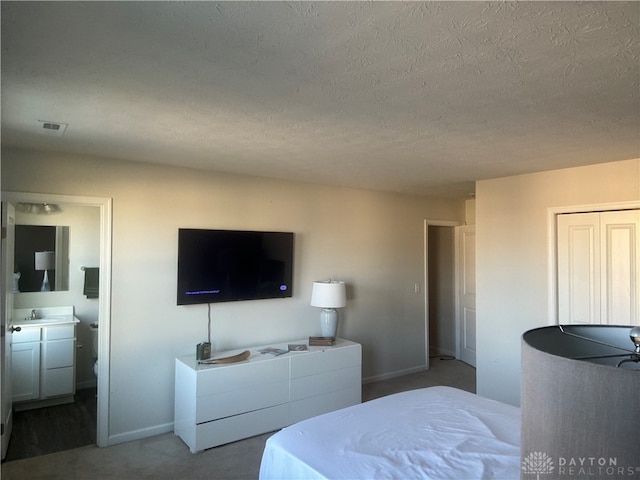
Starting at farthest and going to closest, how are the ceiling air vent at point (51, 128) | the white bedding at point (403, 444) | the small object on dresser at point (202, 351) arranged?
the small object on dresser at point (202, 351) → the ceiling air vent at point (51, 128) → the white bedding at point (403, 444)

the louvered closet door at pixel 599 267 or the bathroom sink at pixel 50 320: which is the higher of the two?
the louvered closet door at pixel 599 267

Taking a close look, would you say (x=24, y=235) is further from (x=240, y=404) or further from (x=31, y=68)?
(x=31, y=68)

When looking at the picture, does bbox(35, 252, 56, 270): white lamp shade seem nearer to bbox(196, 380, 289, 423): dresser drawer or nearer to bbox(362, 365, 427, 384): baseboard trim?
bbox(196, 380, 289, 423): dresser drawer

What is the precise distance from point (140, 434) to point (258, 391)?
1020 mm

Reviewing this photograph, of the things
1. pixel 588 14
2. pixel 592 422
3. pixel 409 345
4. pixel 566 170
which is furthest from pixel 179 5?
pixel 409 345

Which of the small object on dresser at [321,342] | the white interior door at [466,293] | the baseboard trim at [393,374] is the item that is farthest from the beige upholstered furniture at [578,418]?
the white interior door at [466,293]

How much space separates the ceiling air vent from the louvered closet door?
12.6 feet

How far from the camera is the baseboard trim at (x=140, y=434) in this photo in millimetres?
3422

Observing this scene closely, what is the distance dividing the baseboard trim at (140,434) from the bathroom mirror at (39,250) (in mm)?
1954

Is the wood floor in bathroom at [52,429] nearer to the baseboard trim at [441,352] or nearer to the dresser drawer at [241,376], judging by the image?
the dresser drawer at [241,376]

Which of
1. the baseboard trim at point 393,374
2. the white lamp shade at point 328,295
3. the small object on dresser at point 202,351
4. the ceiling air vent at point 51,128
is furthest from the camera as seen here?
the baseboard trim at point 393,374

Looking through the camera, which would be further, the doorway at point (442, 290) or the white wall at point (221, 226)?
the doorway at point (442, 290)

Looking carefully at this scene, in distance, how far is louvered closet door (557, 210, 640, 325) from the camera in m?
3.29

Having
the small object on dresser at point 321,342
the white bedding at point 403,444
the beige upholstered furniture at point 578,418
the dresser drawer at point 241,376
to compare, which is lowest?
the dresser drawer at point 241,376
